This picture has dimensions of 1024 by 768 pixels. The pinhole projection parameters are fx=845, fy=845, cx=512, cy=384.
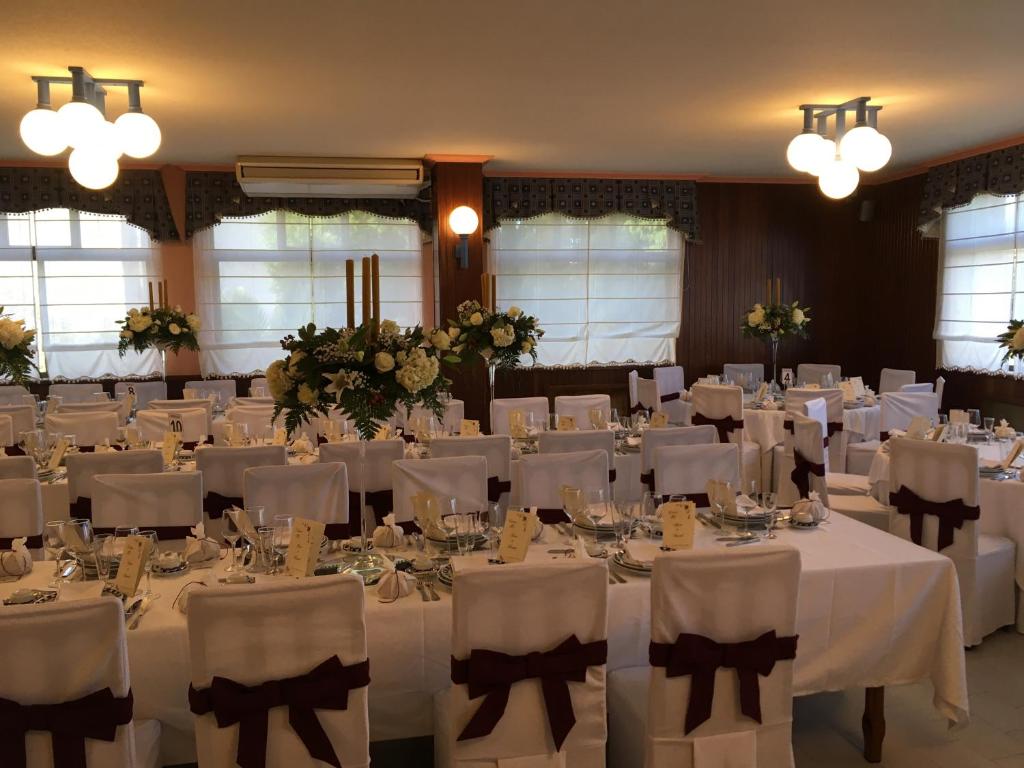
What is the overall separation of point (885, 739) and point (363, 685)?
7.19 ft

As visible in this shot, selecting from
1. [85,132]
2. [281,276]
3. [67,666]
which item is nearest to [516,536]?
[67,666]

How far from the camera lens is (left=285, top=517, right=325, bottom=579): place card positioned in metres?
2.71

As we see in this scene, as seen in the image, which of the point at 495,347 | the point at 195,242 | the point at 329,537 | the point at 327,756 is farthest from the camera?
the point at 195,242

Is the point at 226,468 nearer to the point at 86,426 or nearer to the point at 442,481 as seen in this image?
the point at 442,481

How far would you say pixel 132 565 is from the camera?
2.60 m

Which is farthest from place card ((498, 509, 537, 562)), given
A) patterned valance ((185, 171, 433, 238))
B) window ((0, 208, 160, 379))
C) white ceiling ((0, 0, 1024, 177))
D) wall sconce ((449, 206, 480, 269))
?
window ((0, 208, 160, 379))

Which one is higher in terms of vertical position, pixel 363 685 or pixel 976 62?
pixel 976 62

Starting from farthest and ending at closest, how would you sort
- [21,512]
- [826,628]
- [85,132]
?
[85,132], [21,512], [826,628]

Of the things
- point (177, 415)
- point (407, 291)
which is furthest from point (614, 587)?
point (407, 291)

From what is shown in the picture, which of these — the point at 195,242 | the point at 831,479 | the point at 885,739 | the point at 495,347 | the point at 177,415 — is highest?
the point at 195,242

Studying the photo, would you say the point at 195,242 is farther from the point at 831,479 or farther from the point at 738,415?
the point at 831,479

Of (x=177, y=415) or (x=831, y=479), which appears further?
(x=177, y=415)

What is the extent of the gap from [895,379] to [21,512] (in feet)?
25.1

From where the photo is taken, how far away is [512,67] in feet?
16.3
